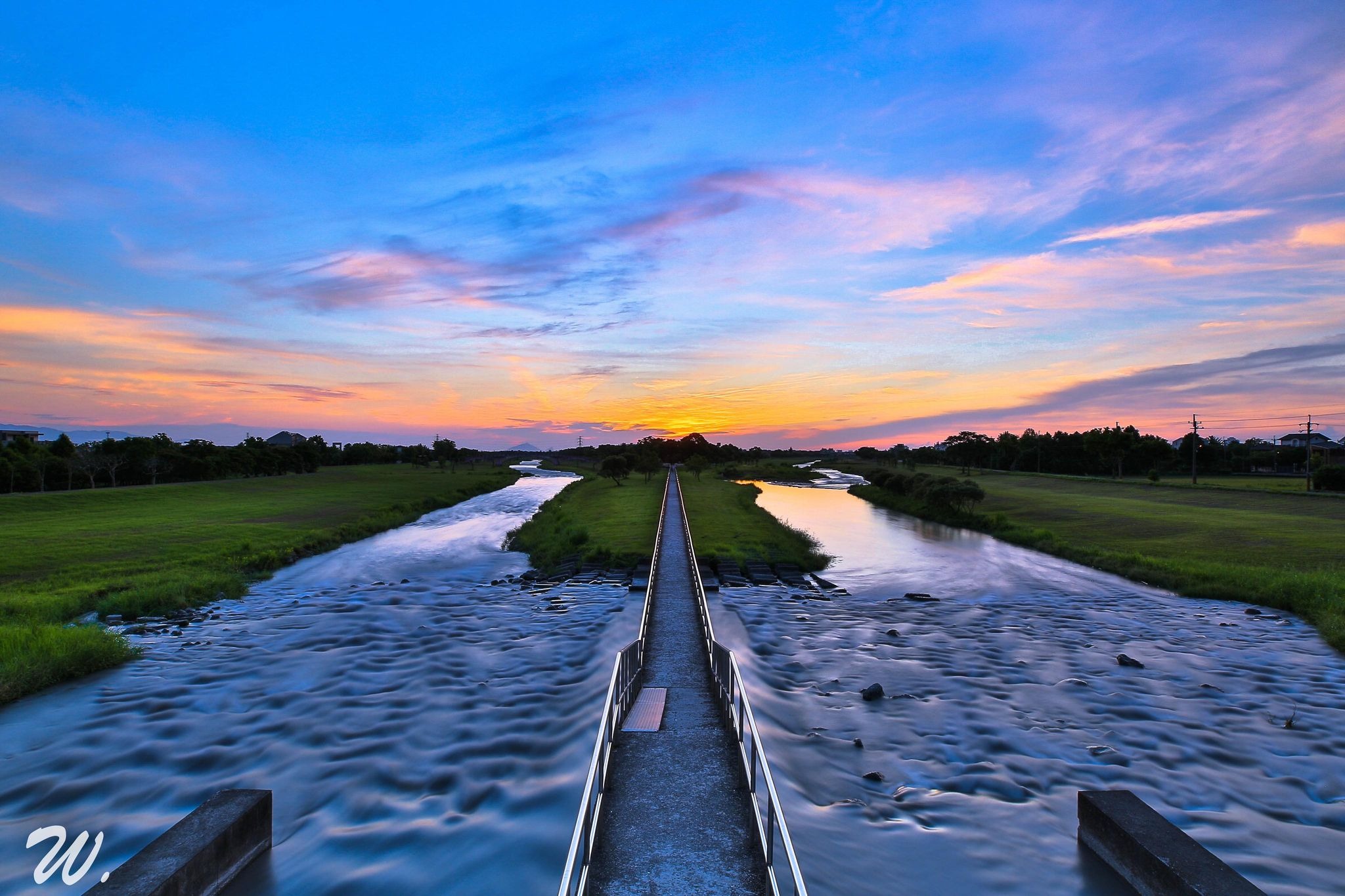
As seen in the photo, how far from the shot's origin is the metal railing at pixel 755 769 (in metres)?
6.15

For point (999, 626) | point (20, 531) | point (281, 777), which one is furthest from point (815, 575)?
point (20, 531)

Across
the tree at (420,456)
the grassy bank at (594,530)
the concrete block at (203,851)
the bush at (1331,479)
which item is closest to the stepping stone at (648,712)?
the concrete block at (203,851)

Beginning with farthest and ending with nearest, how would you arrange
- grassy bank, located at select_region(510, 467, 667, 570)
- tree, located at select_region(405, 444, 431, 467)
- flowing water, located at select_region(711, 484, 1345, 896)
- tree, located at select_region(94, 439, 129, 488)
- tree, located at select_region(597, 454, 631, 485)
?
tree, located at select_region(405, 444, 431, 467)
tree, located at select_region(597, 454, 631, 485)
tree, located at select_region(94, 439, 129, 488)
grassy bank, located at select_region(510, 467, 667, 570)
flowing water, located at select_region(711, 484, 1345, 896)

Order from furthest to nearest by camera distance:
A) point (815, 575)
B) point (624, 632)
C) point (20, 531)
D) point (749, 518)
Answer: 1. point (749, 518)
2. point (20, 531)
3. point (815, 575)
4. point (624, 632)

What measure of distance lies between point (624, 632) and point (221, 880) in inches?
475

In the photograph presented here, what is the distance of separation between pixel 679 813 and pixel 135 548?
30114mm

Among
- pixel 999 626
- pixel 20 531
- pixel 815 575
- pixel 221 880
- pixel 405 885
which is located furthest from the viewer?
pixel 20 531

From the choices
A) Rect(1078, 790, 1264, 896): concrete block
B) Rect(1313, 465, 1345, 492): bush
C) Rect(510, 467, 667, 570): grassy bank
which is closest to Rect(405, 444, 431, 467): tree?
Rect(510, 467, 667, 570): grassy bank

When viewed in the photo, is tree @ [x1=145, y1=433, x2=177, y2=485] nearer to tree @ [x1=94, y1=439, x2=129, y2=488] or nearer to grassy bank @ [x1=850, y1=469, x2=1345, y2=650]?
tree @ [x1=94, y1=439, x2=129, y2=488]

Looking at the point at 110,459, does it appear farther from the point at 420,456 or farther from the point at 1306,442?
the point at 1306,442

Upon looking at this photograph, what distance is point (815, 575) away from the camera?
1102 inches

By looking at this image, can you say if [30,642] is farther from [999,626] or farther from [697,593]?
[999,626]

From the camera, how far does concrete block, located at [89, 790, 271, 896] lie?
600 cm
